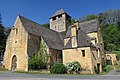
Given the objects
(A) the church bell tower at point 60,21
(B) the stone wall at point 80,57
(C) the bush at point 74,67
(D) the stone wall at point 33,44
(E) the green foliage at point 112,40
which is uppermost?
(A) the church bell tower at point 60,21

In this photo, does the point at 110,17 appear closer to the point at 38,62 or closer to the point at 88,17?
the point at 88,17

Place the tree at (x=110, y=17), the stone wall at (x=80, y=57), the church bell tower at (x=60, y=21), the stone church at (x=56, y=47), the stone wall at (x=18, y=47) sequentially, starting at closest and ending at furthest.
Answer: the stone wall at (x=80, y=57), the stone church at (x=56, y=47), the stone wall at (x=18, y=47), the church bell tower at (x=60, y=21), the tree at (x=110, y=17)

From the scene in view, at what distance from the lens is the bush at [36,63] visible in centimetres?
2884

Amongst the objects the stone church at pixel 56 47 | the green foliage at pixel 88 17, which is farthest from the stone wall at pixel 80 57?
the green foliage at pixel 88 17

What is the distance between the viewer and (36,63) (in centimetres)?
2875

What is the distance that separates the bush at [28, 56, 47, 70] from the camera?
28844mm

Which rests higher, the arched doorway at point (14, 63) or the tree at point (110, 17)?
the tree at point (110, 17)

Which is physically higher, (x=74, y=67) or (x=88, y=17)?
(x=88, y=17)

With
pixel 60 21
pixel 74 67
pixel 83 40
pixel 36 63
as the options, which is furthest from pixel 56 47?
pixel 60 21

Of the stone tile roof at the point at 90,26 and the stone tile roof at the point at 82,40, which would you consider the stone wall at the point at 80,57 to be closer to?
the stone tile roof at the point at 82,40

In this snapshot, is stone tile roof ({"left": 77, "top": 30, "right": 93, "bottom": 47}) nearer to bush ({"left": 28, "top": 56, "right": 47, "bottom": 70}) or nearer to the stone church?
the stone church

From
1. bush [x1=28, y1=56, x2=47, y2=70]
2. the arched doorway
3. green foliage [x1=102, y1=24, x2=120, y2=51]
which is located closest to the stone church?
the arched doorway

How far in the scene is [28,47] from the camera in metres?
31.4

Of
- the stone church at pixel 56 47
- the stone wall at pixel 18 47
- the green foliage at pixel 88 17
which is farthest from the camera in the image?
the green foliage at pixel 88 17
